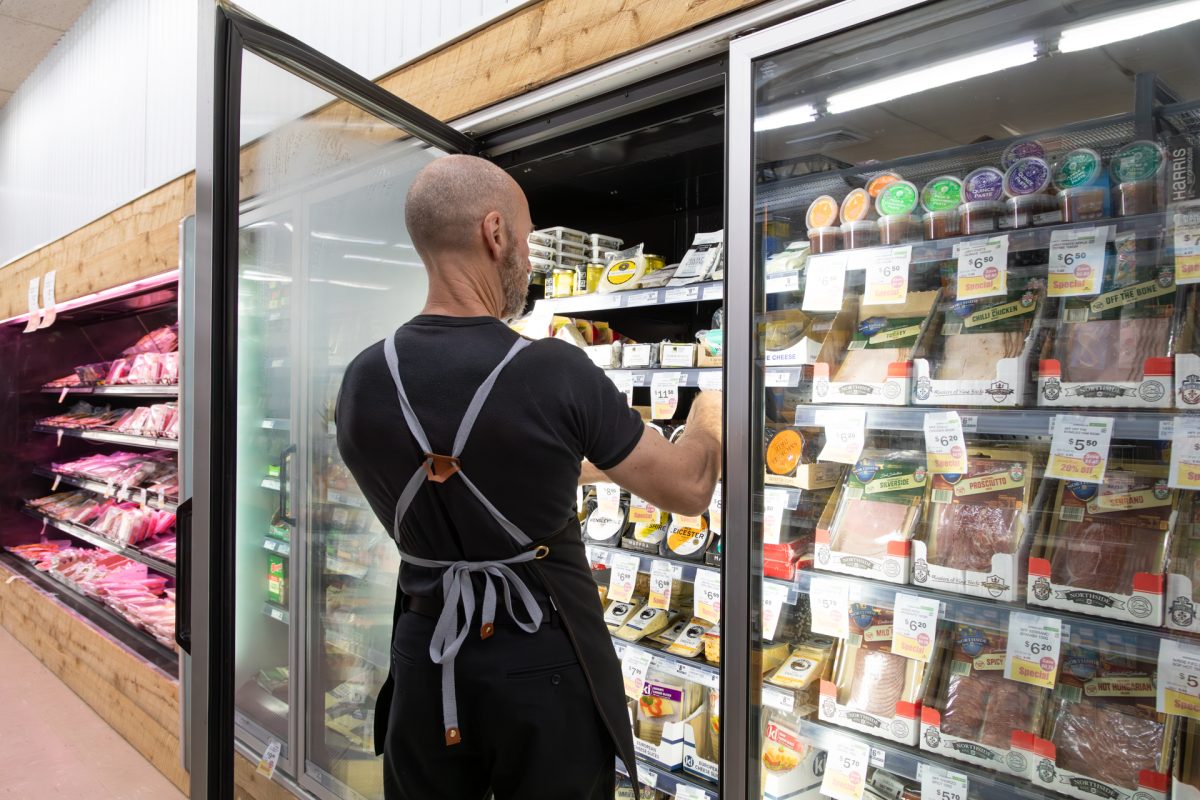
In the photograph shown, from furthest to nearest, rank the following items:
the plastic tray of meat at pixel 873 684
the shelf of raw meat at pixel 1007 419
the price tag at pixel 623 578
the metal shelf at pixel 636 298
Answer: the price tag at pixel 623 578, the metal shelf at pixel 636 298, the plastic tray of meat at pixel 873 684, the shelf of raw meat at pixel 1007 419

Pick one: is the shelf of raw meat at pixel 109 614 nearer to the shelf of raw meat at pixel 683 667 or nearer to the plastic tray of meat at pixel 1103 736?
the shelf of raw meat at pixel 683 667

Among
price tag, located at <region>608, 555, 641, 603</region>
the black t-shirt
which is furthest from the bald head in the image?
price tag, located at <region>608, 555, 641, 603</region>

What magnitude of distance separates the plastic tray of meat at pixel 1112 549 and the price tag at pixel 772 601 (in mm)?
523

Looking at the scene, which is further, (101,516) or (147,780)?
(101,516)

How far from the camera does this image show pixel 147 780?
3451 mm

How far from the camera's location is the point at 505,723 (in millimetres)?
1296

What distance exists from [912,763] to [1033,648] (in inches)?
15.2

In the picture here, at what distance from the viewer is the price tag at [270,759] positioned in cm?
236

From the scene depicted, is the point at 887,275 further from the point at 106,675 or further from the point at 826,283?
the point at 106,675

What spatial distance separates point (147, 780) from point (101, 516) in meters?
2.31

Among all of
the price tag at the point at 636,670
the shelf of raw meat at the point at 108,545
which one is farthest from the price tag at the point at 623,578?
the shelf of raw meat at the point at 108,545

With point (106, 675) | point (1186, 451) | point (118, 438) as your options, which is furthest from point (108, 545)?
point (1186, 451)

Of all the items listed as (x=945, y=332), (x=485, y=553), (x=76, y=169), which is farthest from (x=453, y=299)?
(x=76, y=169)

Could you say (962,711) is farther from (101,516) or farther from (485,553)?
(101,516)
